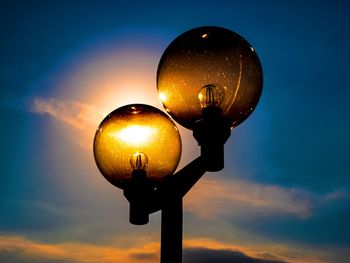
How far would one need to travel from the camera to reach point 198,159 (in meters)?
3.20

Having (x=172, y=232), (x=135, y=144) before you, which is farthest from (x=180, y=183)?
(x=135, y=144)

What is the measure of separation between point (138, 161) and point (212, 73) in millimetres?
892

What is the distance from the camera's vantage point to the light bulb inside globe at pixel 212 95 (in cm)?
329

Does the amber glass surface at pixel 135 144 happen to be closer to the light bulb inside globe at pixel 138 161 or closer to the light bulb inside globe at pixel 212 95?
the light bulb inside globe at pixel 138 161

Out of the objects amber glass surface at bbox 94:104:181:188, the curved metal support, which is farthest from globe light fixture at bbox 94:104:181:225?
the curved metal support

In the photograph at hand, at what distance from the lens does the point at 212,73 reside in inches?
130

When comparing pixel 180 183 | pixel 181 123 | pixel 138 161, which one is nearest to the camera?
pixel 180 183

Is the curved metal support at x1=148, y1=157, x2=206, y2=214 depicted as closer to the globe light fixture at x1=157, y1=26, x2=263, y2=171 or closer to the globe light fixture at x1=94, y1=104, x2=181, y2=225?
the globe light fixture at x1=157, y1=26, x2=263, y2=171

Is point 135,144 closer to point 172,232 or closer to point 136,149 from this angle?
point 136,149

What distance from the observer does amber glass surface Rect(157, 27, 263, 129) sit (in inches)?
130

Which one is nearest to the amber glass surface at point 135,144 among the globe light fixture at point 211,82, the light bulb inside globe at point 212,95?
the globe light fixture at point 211,82

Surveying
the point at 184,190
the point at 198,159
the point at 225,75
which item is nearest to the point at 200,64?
the point at 225,75

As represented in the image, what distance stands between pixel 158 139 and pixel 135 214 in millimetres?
646

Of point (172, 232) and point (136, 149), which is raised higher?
point (136, 149)
